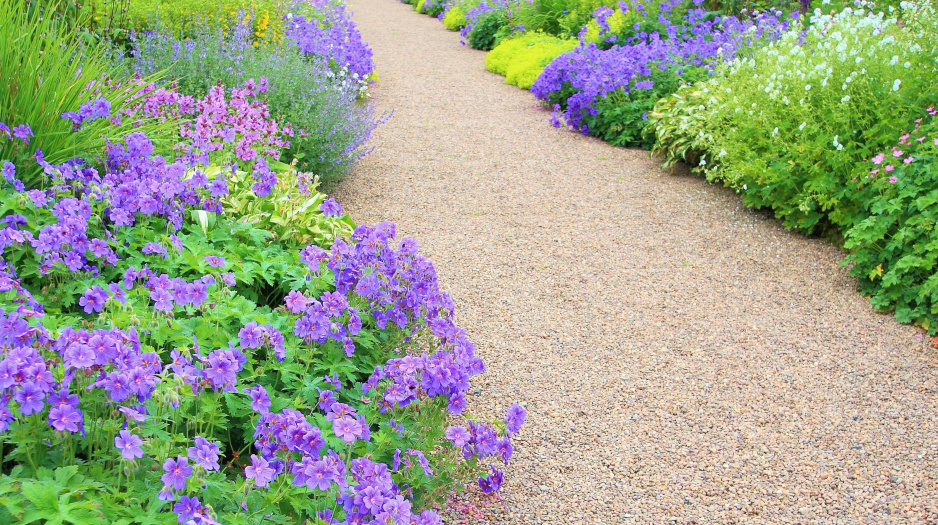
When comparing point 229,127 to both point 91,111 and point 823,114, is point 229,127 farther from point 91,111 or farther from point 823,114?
point 823,114

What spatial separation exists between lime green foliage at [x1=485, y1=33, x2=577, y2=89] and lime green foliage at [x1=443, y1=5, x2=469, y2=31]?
2991mm

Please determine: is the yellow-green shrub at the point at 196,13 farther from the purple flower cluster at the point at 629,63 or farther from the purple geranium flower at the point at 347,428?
the purple geranium flower at the point at 347,428

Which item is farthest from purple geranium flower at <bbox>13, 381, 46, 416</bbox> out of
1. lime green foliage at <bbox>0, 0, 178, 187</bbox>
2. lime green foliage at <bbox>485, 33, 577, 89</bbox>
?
lime green foliage at <bbox>485, 33, 577, 89</bbox>

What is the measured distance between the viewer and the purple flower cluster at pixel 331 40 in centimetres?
804

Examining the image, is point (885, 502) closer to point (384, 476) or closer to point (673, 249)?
point (384, 476)

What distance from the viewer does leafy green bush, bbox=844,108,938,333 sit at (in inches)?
160

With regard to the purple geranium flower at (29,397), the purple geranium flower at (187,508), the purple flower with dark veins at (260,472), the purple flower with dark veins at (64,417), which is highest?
the purple geranium flower at (29,397)

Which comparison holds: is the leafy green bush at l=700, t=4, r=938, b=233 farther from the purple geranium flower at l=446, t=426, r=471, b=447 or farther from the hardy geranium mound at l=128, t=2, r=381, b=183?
the purple geranium flower at l=446, t=426, r=471, b=447

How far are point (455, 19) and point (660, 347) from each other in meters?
11.0

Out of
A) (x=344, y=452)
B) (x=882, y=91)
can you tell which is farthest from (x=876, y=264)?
(x=344, y=452)

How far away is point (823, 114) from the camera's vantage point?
5012mm

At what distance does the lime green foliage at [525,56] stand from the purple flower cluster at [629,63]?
918 millimetres

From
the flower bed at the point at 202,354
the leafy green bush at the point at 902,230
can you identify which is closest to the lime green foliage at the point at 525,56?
the leafy green bush at the point at 902,230

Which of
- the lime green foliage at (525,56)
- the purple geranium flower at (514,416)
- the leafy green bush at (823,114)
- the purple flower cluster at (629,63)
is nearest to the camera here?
the purple geranium flower at (514,416)
